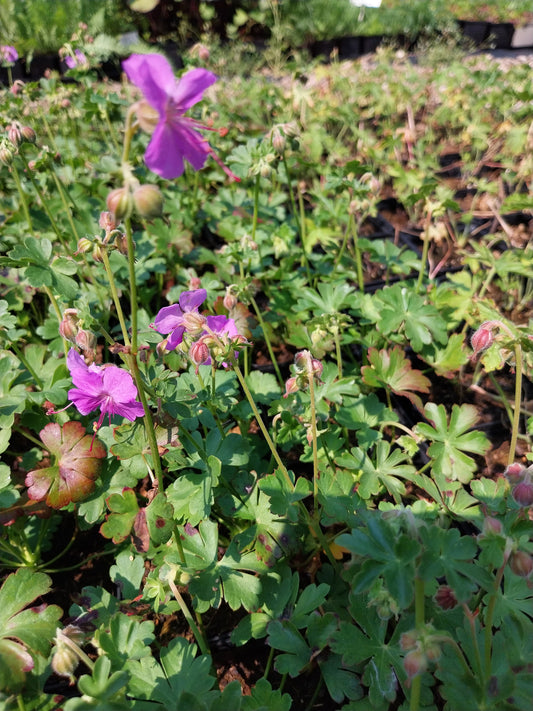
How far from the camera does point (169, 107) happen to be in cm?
75

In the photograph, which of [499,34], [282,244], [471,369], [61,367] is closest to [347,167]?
[282,244]

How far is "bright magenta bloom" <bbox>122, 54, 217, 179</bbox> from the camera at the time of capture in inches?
27.4

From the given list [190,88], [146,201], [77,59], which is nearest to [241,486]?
[146,201]

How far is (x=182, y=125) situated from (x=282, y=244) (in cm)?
137

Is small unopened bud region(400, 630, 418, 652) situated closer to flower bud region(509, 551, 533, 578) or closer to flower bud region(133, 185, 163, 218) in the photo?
flower bud region(509, 551, 533, 578)

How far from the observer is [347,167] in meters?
1.83

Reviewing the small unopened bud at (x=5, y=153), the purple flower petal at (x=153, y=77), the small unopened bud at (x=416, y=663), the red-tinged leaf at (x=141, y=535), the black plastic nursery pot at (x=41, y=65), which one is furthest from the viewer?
the black plastic nursery pot at (x=41, y=65)

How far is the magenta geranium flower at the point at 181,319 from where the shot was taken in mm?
1053

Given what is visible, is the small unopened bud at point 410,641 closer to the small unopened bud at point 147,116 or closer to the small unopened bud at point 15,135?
the small unopened bud at point 147,116

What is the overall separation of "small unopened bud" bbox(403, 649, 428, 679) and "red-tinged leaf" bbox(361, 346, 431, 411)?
975 millimetres

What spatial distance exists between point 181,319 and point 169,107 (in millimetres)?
463

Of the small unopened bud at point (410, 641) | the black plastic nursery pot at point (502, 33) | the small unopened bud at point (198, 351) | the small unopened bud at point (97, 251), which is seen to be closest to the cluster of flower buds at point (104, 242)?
the small unopened bud at point (97, 251)

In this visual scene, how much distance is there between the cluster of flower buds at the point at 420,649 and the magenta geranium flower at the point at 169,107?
852 mm

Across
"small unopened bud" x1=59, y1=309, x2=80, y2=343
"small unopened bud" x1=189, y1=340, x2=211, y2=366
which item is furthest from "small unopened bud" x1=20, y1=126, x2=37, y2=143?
"small unopened bud" x1=189, y1=340, x2=211, y2=366
